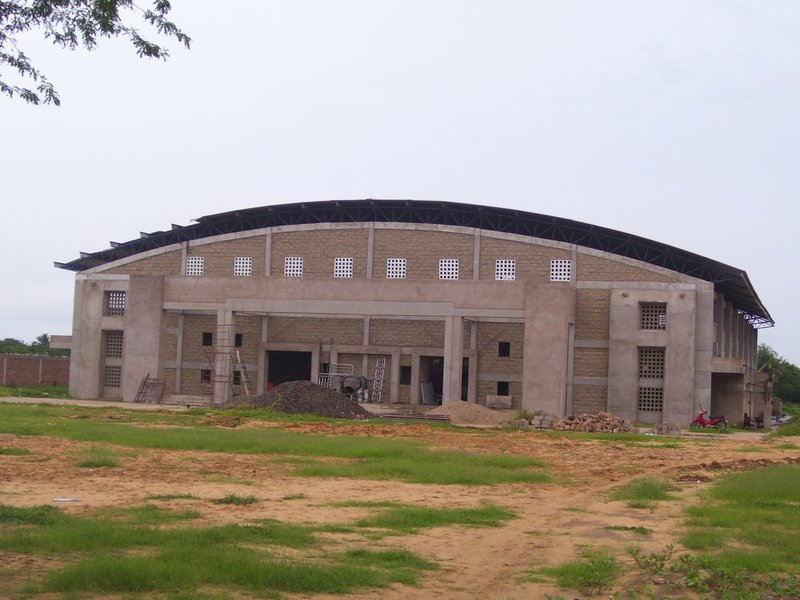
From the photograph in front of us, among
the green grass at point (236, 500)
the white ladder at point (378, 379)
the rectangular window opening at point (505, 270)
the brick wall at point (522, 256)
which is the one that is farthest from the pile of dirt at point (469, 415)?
the green grass at point (236, 500)

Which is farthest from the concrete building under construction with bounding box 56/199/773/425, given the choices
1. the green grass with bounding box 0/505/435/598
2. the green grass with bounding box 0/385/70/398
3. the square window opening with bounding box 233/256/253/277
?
the green grass with bounding box 0/505/435/598

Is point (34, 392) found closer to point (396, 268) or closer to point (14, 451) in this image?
point (396, 268)

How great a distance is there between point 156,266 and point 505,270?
19.9 meters

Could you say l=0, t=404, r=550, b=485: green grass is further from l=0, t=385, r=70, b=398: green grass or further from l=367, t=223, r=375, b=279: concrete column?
l=0, t=385, r=70, b=398: green grass

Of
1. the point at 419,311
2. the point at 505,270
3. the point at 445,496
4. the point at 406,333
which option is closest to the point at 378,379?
the point at 406,333

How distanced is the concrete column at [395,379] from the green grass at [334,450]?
19865 millimetres

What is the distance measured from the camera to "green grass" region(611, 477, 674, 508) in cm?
1655

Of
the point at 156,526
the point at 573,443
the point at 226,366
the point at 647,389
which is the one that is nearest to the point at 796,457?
the point at 573,443

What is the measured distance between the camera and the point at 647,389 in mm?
46750

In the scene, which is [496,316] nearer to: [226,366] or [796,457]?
[226,366]

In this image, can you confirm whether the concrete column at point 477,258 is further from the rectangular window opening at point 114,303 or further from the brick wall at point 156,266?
the rectangular window opening at point 114,303

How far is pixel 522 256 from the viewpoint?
4950 cm

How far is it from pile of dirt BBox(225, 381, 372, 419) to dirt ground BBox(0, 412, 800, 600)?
1449 cm

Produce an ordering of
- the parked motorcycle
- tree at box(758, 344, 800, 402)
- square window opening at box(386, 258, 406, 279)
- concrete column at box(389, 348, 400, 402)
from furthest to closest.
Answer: tree at box(758, 344, 800, 402) < square window opening at box(386, 258, 406, 279) < concrete column at box(389, 348, 400, 402) < the parked motorcycle
